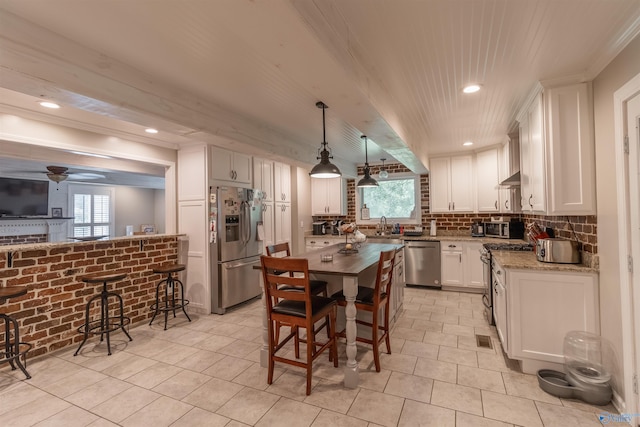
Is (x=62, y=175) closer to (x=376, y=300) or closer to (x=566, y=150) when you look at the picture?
(x=376, y=300)

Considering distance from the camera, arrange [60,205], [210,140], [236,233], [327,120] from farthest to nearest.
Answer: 1. [60,205]
2. [236,233]
3. [210,140]
4. [327,120]

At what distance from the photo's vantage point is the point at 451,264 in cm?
489

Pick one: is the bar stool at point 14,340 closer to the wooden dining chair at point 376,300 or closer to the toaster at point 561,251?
the wooden dining chair at point 376,300

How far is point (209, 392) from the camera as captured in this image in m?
2.22

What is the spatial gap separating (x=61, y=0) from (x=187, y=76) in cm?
84

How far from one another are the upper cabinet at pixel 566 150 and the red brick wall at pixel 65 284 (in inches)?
170

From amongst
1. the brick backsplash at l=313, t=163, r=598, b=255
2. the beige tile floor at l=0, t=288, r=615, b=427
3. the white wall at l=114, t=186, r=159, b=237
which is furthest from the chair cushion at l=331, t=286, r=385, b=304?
the white wall at l=114, t=186, r=159, b=237

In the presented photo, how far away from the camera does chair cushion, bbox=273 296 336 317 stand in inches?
88.3

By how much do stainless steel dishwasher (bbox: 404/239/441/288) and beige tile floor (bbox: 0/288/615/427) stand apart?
5.84ft

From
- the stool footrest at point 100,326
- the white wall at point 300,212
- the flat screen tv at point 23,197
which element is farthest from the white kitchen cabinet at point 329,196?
the flat screen tv at point 23,197

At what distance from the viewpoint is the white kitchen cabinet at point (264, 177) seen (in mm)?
4777

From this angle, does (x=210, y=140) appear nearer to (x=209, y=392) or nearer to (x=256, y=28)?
(x=256, y=28)

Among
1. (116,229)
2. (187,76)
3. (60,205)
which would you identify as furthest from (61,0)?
(116,229)

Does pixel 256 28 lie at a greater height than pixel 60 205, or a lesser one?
greater
